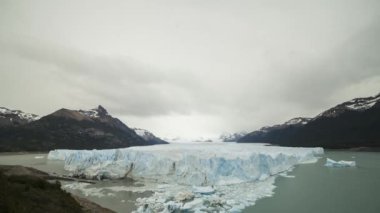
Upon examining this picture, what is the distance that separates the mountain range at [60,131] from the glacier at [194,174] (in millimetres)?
57744

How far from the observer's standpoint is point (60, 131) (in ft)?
305

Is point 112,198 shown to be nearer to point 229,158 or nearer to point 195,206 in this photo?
point 195,206

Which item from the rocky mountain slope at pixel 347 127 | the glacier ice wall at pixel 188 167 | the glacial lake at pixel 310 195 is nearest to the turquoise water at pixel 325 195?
the glacial lake at pixel 310 195

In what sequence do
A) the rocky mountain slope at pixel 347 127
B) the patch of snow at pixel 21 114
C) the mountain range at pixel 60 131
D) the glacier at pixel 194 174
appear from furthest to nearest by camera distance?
1. the patch of snow at pixel 21 114
2. the rocky mountain slope at pixel 347 127
3. the mountain range at pixel 60 131
4. the glacier at pixel 194 174

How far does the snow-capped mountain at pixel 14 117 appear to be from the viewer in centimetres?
9874

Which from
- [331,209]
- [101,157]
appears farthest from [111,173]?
[331,209]

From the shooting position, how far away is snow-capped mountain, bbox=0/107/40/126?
98744 mm

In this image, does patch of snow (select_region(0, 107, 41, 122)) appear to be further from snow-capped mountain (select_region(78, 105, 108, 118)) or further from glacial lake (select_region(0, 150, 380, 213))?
glacial lake (select_region(0, 150, 380, 213))

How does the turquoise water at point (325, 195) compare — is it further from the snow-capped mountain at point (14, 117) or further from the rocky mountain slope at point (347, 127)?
the snow-capped mountain at point (14, 117)

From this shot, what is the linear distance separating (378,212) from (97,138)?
98207 mm

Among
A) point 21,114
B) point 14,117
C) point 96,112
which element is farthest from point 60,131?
point 96,112

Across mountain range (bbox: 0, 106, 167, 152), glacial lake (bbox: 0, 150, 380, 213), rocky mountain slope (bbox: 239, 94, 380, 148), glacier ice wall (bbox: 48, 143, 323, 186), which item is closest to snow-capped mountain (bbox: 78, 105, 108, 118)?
mountain range (bbox: 0, 106, 167, 152)

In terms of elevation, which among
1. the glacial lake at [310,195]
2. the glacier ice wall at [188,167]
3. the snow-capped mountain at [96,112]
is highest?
the snow-capped mountain at [96,112]

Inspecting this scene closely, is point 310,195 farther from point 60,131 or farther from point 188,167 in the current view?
point 60,131
